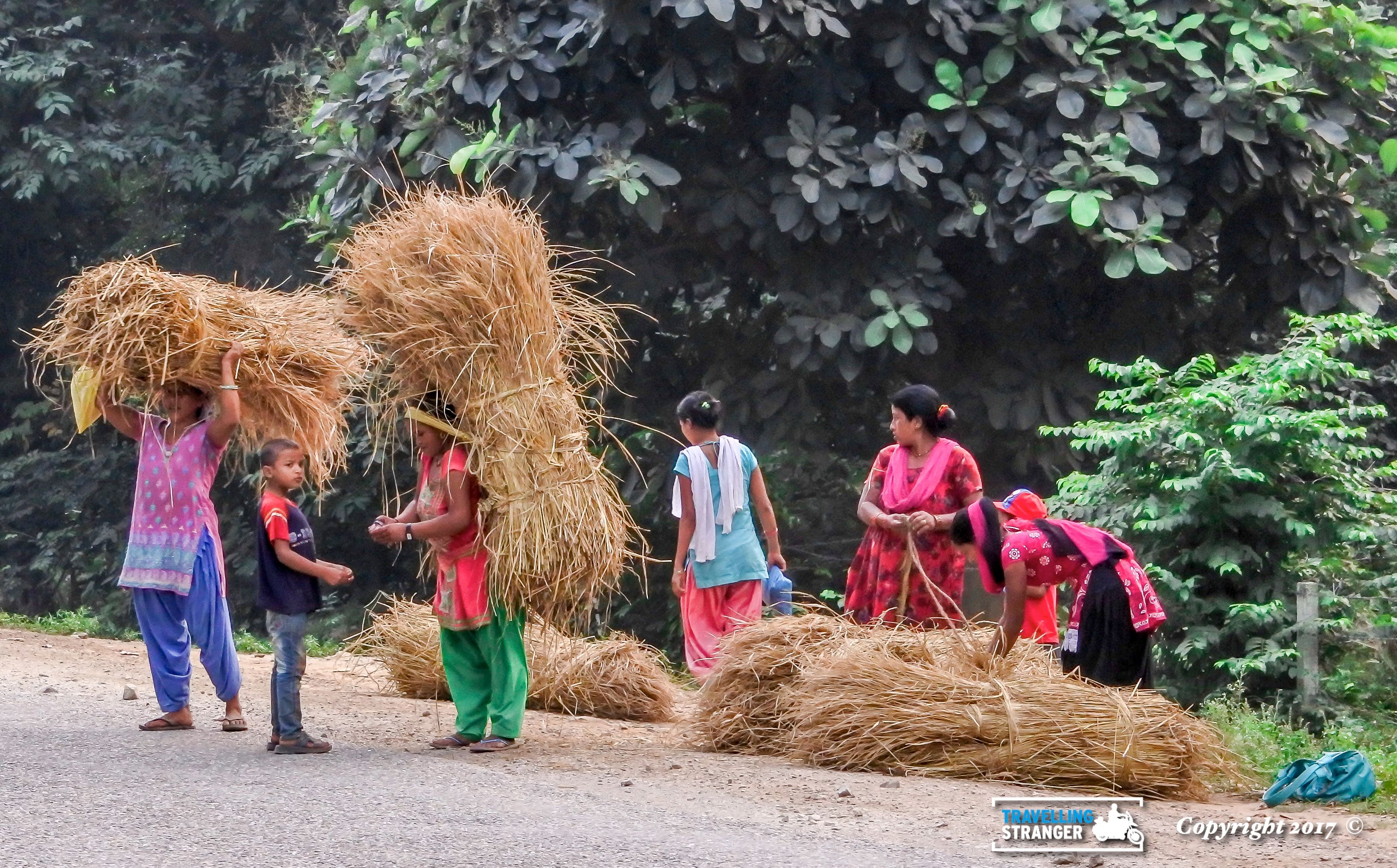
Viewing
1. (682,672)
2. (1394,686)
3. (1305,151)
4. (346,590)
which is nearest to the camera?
(1394,686)

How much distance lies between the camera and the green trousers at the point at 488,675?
5785 mm

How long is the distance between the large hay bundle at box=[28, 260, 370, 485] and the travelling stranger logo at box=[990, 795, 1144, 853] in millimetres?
3050

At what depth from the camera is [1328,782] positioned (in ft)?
17.0

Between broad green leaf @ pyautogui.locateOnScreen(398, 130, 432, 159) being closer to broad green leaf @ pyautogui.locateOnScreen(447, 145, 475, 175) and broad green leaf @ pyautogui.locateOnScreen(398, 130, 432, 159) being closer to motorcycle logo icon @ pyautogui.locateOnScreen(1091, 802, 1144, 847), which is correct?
broad green leaf @ pyautogui.locateOnScreen(447, 145, 475, 175)

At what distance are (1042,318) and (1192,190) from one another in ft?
4.28

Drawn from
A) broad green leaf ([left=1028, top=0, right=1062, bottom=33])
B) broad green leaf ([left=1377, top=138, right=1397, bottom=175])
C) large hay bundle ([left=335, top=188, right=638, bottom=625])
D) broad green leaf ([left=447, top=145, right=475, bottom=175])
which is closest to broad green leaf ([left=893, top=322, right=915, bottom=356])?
broad green leaf ([left=1028, top=0, right=1062, bottom=33])

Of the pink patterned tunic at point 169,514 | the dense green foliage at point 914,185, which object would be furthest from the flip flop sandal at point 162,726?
the dense green foliage at point 914,185

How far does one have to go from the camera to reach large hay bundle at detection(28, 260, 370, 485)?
19.0ft

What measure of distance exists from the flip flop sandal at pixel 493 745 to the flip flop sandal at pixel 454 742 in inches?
1.5

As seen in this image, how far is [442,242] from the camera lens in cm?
570

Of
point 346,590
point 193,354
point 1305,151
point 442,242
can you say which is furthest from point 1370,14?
point 346,590

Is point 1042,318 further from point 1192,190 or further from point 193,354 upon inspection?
point 193,354

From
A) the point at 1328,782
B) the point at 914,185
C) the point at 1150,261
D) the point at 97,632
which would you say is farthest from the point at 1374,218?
the point at 97,632

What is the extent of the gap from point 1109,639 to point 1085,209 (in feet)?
10.8
